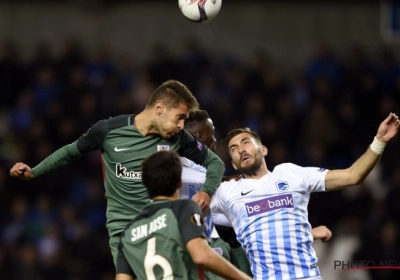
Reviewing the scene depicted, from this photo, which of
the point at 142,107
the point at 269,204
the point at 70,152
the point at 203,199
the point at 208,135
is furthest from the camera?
the point at 142,107

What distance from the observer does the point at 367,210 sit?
38.5 feet

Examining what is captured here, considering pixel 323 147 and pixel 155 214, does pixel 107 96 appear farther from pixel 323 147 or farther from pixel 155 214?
pixel 155 214

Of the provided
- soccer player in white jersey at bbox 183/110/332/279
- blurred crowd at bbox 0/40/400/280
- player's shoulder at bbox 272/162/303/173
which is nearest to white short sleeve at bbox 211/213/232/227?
soccer player in white jersey at bbox 183/110/332/279

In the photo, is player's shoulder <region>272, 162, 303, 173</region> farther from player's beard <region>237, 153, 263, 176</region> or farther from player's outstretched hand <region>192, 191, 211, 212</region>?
player's outstretched hand <region>192, 191, 211, 212</region>

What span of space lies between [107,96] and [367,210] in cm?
416

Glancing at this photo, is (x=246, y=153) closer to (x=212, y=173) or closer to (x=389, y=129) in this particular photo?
(x=212, y=173)

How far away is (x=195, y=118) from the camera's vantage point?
7.65m

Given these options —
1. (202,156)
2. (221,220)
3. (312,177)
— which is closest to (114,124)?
(202,156)

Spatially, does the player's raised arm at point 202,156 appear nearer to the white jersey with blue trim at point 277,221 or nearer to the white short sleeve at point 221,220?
the white jersey with blue trim at point 277,221

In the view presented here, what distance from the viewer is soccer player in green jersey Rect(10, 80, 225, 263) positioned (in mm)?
6793

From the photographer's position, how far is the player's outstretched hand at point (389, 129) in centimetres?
641

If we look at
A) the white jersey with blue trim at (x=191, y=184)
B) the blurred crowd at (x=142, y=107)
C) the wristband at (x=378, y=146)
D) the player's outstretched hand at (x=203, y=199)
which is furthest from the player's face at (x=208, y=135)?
the blurred crowd at (x=142, y=107)

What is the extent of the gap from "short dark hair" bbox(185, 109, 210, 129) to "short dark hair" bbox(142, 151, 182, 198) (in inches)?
84.9

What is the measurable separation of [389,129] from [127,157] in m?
1.78
